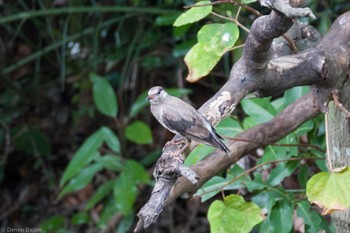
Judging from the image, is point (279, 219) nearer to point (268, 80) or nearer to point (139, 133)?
A: point (268, 80)

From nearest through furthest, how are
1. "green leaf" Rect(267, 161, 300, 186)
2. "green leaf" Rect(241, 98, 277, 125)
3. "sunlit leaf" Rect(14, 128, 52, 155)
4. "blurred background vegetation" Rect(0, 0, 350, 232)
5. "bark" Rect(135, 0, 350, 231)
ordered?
"bark" Rect(135, 0, 350, 231) → "green leaf" Rect(267, 161, 300, 186) → "green leaf" Rect(241, 98, 277, 125) → "blurred background vegetation" Rect(0, 0, 350, 232) → "sunlit leaf" Rect(14, 128, 52, 155)

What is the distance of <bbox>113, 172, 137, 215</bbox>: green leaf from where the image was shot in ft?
9.75

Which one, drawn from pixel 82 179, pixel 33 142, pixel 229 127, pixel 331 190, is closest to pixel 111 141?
pixel 82 179

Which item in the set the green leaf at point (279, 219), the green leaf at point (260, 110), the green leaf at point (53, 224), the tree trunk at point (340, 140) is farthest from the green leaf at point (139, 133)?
the tree trunk at point (340, 140)

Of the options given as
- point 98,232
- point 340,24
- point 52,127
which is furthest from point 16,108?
point 340,24

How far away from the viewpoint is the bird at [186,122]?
1.50 meters

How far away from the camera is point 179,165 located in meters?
1.20

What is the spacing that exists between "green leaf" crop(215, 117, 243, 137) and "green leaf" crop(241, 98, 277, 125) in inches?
2.7

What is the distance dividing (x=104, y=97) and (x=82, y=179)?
17.0 inches

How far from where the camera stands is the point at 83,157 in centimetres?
301

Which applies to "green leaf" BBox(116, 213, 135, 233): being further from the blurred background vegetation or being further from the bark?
the bark

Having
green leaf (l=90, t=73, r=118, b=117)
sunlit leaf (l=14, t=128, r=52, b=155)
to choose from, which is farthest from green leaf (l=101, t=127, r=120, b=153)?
sunlit leaf (l=14, t=128, r=52, b=155)

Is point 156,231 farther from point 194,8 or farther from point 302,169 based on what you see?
point 194,8

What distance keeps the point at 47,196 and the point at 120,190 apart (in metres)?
1.24
